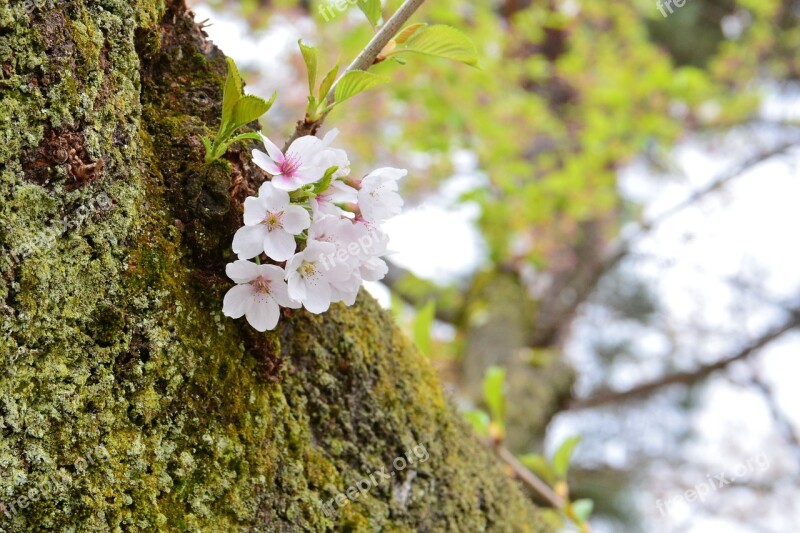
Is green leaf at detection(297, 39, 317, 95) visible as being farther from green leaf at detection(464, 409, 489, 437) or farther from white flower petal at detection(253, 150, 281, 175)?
green leaf at detection(464, 409, 489, 437)

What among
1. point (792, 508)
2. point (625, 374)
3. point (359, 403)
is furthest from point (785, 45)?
point (359, 403)

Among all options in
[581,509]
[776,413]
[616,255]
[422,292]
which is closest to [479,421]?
[581,509]

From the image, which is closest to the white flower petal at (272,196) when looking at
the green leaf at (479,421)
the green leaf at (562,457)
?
the green leaf at (479,421)

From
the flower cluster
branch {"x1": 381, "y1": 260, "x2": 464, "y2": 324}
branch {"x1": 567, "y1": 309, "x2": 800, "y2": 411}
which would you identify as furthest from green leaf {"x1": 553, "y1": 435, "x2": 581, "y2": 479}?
branch {"x1": 567, "y1": 309, "x2": 800, "y2": 411}

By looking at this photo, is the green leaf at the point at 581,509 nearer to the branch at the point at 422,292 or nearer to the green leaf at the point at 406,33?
the green leaf at the point at 406,33

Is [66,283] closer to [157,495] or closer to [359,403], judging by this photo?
[157,495]
